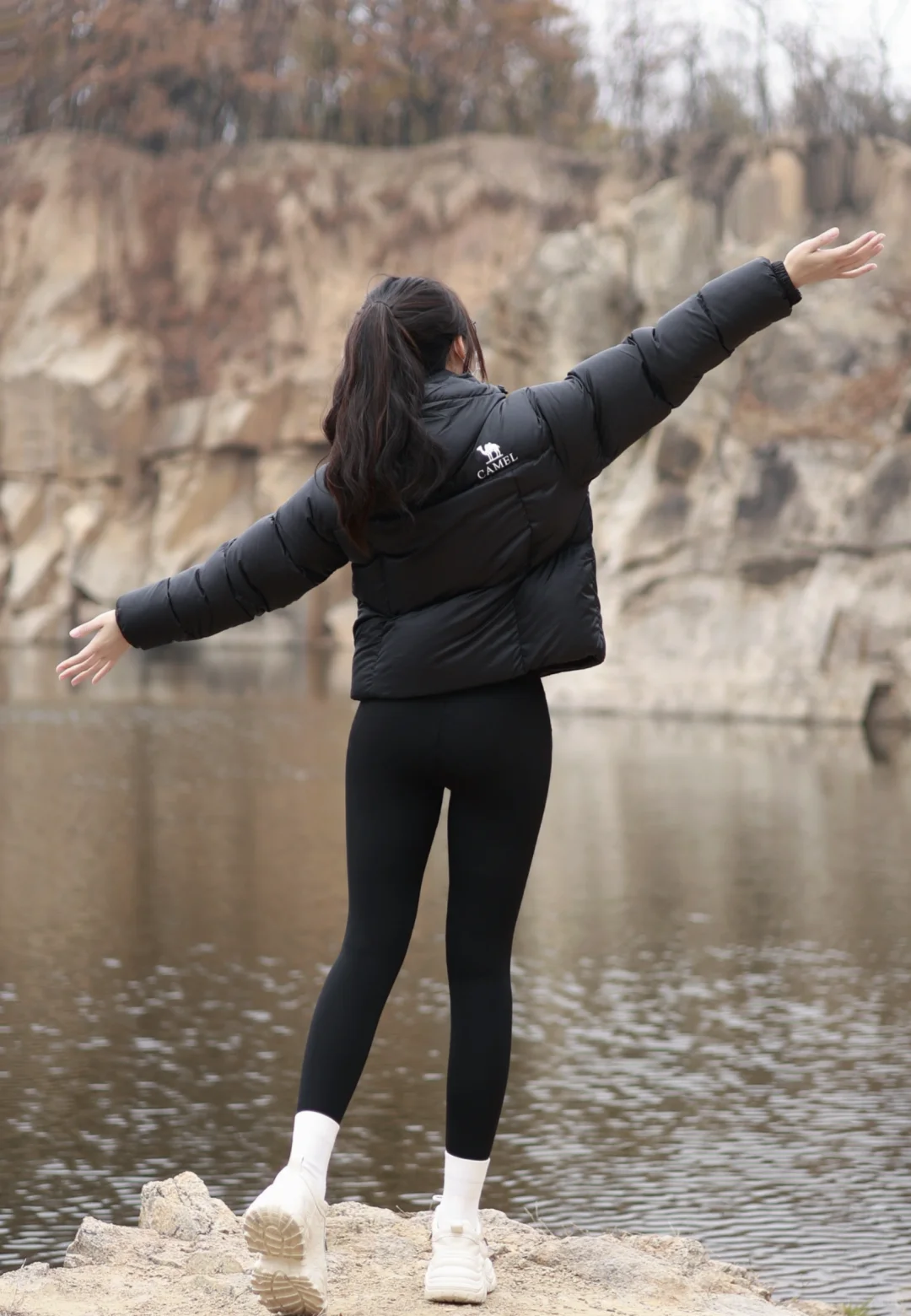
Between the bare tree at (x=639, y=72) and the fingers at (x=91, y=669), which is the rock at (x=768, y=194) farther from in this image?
the fingers at (x=91, y=669)

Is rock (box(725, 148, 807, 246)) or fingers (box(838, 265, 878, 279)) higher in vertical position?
rock (box(725, 148, 807, 246))

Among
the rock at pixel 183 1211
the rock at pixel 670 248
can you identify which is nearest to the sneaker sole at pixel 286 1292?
the rock at pixel 183 1211

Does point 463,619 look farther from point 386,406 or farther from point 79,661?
point 79,661

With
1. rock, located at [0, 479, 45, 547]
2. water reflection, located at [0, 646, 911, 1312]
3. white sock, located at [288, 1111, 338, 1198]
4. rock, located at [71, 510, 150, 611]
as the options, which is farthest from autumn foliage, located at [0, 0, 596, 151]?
white sock, located at [288, 1111, 338, 1198]

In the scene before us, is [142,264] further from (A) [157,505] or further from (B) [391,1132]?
(B) [391,1132]

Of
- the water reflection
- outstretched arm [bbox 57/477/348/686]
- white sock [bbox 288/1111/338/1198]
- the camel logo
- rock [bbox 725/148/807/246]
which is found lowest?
the water reflection

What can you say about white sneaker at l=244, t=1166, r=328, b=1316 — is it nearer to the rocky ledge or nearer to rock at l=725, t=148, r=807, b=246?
the rocky ledge

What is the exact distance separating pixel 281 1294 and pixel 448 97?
4249 cm

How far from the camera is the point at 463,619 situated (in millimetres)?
3119

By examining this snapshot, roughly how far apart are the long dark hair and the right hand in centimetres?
55

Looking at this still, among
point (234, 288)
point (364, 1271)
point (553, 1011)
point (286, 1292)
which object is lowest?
point (553, 1011)

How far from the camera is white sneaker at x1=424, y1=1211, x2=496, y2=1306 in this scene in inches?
123

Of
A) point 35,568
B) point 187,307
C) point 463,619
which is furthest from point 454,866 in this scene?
point 187,307

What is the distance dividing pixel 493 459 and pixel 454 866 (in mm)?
681
